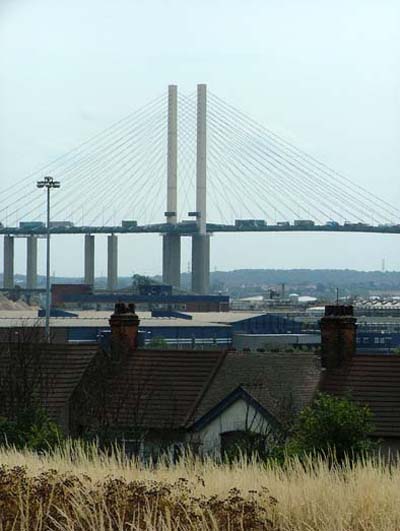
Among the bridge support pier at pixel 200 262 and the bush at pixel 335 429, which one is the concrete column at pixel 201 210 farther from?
the bush at pixel 335 429

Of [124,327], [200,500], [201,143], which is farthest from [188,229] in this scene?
[200,500]

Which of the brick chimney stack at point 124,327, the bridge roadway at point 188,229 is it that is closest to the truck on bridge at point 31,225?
the bridge roadway at point 188,229

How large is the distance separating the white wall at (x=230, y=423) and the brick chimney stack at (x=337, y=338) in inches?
82.2

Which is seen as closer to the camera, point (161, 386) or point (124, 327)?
point (161, 386)

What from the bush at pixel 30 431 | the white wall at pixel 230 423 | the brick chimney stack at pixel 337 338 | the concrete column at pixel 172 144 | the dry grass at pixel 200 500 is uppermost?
the concrete column at pixel 172 144

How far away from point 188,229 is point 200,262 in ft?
21.0

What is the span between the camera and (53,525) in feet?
26.6

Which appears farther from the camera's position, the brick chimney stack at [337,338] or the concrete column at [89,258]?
the concrete column at [89,258]

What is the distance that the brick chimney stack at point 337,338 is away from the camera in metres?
21.5

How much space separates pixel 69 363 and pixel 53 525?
14.6 metres

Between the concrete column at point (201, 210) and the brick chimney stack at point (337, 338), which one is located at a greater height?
the concrete column at point (201, 210)

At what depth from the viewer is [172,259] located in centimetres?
15838

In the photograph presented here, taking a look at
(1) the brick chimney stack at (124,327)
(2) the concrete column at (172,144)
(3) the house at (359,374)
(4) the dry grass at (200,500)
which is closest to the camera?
(4) the dry grass at (200,500)

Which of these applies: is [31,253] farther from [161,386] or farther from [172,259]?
[161,386]
